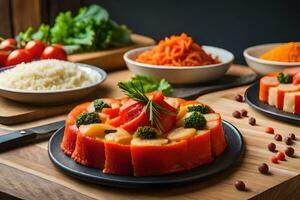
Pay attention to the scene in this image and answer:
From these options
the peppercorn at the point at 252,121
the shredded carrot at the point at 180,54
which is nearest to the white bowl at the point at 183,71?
the shredded carrot at the point at 180,54

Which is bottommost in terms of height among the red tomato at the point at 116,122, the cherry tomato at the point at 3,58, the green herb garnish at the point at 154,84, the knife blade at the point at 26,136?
the cherry tomato at the point at 3,58

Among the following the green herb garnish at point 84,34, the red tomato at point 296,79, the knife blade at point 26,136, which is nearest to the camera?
the knife blade at point 26,136

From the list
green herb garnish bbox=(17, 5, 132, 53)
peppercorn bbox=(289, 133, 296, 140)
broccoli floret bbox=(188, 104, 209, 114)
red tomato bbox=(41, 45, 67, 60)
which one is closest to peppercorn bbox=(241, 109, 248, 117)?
peppercorn bbox=(289, 133, 296, 140)

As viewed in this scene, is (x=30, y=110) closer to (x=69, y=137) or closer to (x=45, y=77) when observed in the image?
(x=45, y=77)

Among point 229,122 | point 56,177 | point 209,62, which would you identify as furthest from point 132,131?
point 209,62

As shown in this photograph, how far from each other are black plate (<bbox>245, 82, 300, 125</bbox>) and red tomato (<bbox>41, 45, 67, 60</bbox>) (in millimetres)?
841

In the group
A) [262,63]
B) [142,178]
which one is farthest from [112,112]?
[262,63]

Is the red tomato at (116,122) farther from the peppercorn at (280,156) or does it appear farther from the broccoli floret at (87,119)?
the peppercorn at (280,156)

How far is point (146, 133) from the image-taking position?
5.94 ft

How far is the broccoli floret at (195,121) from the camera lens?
6.23ft

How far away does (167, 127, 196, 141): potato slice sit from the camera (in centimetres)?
183

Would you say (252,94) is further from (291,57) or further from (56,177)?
(56,177)

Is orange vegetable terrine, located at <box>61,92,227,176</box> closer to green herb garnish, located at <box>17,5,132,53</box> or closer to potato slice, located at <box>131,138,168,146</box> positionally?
potato slice, located at <box>131,138,168,146</box>

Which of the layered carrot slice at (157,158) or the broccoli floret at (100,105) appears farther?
the broccoli floret at (100,105)
